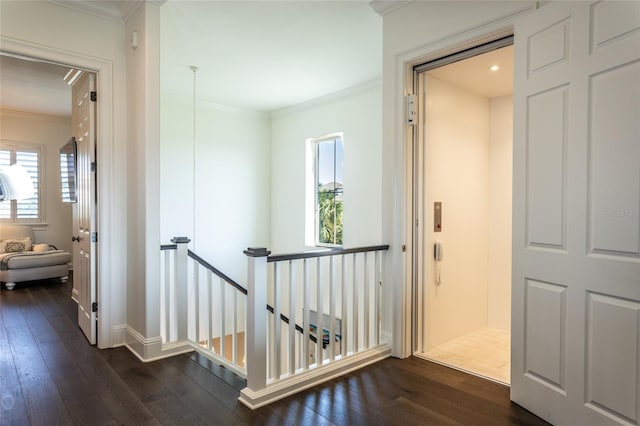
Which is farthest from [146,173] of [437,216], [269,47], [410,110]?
[437,216]

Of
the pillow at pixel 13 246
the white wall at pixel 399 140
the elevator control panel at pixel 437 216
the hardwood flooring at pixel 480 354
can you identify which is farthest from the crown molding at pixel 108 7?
the pillow at pixel 13 246

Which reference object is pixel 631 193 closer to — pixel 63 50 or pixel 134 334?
pixel 134 334

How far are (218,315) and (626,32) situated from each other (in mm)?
5199

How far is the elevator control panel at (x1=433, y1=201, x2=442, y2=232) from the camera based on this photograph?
3.05 metres

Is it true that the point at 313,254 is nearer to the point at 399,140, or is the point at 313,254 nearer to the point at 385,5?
the point at 399,140

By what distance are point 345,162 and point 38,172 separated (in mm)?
5443

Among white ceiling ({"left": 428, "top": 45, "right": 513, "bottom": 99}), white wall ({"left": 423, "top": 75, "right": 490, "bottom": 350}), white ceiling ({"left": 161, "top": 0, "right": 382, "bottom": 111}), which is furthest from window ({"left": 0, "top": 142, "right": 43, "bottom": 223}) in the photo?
white ceiling ({"left": 428, "top": 45, "right": 513, "bottom": 99})

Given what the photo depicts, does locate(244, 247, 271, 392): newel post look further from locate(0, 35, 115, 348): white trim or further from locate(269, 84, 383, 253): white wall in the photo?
locate(269, 84, 383, 253): white wall

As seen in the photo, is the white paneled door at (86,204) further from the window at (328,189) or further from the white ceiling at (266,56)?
the window at (328,189)

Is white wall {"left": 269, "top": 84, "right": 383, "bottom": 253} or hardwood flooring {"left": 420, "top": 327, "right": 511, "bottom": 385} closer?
hardwood flooring {"left": 420, "top": 327, "right": 511, "bottom": 385}

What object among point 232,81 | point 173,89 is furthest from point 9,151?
point 232,81

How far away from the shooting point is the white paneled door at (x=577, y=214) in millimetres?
1636

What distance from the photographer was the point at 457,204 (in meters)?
3.35

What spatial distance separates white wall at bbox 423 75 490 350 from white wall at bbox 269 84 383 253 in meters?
1.13
